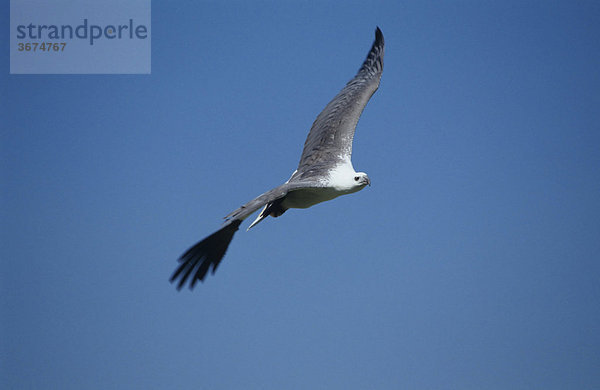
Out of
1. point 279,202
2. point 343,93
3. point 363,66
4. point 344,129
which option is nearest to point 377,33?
point 363,66

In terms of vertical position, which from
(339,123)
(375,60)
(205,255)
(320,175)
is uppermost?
(375,60)

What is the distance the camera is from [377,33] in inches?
457

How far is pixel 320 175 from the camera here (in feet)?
27.6

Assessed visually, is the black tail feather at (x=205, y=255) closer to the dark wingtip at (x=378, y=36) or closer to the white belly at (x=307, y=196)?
the white belly at (x=307, y=196)

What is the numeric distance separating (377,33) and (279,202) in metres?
4.99

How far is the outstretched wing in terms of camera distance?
678 cm

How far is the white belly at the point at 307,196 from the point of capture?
8.09 m

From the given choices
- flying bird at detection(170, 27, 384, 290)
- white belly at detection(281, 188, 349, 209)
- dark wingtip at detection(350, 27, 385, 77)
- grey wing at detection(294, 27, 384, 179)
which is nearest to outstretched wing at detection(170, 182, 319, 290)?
flying bird at detection(170, 27, 384, 290)

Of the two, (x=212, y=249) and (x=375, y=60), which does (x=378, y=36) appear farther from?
(x=212, y=249)

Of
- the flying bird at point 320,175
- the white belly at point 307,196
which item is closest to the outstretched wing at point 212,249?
the flying bird at point 320,175

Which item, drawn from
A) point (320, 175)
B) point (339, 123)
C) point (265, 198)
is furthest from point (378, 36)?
point (265, 198)

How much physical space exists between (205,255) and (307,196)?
1.83m

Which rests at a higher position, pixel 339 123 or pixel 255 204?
pixel 339 123

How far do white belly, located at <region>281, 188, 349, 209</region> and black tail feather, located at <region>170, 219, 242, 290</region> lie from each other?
135cm
